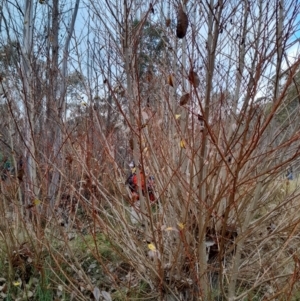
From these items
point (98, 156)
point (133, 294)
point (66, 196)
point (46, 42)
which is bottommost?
point (133, 294)

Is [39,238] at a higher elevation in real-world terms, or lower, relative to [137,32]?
lower

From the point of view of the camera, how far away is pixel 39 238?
3.37 m

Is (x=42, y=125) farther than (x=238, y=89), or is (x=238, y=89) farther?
(x=42, y=125)

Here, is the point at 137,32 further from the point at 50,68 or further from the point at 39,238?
the point at 39,238

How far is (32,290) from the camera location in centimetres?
345

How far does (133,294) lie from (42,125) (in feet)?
7.97

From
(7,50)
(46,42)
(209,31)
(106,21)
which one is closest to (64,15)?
(46,42)

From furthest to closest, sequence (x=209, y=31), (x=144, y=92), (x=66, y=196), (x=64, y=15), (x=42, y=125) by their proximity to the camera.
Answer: (x=64, y=15) → (x=42, y=125) → (x=66, y=196) → (x=144, y=92) → (x=209, y=31)

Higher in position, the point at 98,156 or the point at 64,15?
the point at 64,15

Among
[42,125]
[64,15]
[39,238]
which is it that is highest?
[64,15]

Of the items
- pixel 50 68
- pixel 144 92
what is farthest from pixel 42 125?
pixel 144 92

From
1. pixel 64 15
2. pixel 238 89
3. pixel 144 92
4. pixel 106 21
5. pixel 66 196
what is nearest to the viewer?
pixel 106 21

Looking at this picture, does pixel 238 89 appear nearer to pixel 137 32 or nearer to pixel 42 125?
pixel 137 32

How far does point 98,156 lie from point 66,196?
2.13 ft
